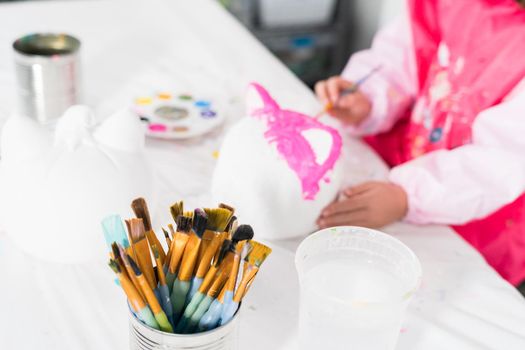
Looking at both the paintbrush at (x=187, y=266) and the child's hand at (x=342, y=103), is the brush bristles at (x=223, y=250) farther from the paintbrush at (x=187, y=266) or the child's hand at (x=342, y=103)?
the child's hand at (x=342, y=103)

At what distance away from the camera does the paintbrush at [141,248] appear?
1.61ft

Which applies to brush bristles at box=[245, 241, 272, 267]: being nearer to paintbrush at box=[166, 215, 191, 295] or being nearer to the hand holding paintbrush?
paintbrush at box=[166, 215, 191, 295]

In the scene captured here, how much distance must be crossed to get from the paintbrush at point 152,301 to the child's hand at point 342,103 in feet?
1.78

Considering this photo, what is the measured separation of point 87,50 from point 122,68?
8 cm

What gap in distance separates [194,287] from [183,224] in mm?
49

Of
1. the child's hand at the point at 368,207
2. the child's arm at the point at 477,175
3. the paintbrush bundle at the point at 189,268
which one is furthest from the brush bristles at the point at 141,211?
the child's arm at the point at 477,175

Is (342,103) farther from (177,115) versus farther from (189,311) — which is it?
(189,311)

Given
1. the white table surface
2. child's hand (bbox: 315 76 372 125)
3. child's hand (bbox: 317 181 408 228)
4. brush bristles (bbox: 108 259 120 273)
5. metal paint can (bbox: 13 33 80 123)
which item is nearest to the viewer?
brush bristles (bbox: 108 259 120 273)

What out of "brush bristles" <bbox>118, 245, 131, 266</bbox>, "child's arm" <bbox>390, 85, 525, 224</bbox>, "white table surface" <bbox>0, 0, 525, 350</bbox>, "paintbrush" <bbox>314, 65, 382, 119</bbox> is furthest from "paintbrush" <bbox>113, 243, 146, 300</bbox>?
"paintbrush" <bbox>314, 65, 382, 119</bbox>

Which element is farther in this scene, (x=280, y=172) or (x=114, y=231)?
(x=280, y=172)

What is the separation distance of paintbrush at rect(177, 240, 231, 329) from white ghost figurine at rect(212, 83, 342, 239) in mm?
212

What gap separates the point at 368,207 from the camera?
0.77 m

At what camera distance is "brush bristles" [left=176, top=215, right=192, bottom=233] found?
0.49 m

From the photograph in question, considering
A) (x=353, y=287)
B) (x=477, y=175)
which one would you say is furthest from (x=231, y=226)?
(x=477, y=175)
